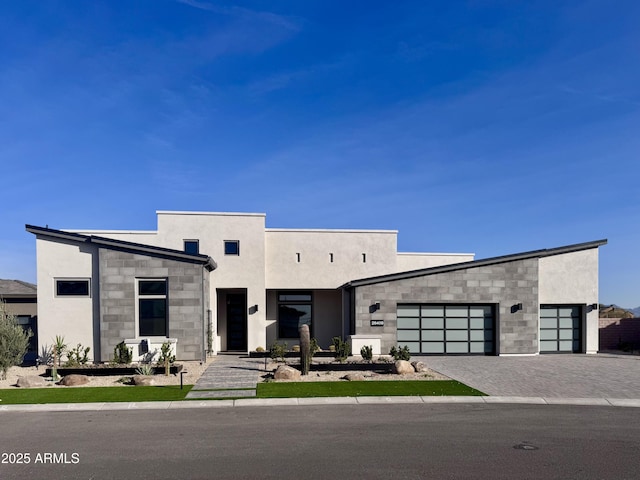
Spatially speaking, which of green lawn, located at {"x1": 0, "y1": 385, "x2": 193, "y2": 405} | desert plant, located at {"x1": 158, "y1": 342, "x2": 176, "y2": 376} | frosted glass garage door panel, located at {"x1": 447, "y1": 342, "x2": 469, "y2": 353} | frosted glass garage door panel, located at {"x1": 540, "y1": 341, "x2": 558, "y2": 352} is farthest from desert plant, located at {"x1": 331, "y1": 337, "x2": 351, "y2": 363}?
frosted glass garage door panel, located at {"x1": 540, "y1": 341, "x2": 558, "y2": 352}

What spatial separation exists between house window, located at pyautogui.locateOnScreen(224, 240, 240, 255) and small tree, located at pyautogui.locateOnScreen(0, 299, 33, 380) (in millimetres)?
9739

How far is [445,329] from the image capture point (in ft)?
74.3

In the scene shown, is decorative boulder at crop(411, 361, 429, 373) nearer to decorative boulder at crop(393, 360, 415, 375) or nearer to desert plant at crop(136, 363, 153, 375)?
decorative boulder at crop(393, 360, 415, 375)

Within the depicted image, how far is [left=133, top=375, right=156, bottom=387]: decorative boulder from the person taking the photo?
15000 millimetres

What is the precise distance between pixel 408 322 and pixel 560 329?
24.8 feet

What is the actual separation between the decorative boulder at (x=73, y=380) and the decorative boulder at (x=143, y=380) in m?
1.56

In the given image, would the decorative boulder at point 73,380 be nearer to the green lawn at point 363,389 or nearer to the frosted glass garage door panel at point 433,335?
the green lawn at point 363,389

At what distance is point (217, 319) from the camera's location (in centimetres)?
2528

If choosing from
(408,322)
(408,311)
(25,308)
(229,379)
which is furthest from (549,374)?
(25,308)

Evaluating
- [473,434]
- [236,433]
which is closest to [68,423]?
[236,433]

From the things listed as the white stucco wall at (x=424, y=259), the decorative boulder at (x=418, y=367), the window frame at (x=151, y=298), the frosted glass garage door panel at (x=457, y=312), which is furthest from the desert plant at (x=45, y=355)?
the frosted glass garage door panel at (x=457, y=312)

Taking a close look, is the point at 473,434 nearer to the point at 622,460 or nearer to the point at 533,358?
the point at 622,460

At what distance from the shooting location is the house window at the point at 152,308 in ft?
65.4

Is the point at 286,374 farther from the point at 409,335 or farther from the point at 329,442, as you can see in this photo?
the point at 409,335
